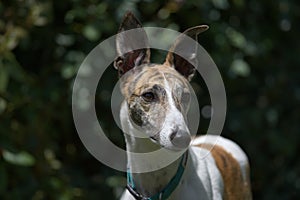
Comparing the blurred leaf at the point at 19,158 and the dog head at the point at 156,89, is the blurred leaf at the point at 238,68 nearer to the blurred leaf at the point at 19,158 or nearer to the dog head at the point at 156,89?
the blurred leaf at the point at 19,158

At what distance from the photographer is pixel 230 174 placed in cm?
380

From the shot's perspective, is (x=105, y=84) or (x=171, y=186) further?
(x=105, y=84)

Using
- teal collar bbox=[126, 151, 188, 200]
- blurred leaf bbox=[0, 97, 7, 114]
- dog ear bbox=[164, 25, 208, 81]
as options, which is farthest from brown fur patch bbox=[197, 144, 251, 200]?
blurred leaf bbox=[0, 97, 7, 114]

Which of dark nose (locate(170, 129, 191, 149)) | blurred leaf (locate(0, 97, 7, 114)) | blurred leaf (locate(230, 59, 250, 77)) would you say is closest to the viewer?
dark nose (locate(170, 129, 191, 149))

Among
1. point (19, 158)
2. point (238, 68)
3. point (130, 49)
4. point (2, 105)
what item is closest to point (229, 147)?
point (130, 49)

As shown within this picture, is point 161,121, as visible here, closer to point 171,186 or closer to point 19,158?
point 171,186

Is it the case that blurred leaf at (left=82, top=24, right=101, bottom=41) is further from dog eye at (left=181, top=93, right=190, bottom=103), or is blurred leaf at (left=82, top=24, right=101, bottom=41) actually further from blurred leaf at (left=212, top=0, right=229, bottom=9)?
dog eye at (left=181, top=93, right=190, bottom=103)

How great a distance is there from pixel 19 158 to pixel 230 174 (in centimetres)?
127

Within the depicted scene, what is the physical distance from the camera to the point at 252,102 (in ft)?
18.1

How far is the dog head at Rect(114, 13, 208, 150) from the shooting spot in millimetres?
3016

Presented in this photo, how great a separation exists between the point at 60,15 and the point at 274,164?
1902mm

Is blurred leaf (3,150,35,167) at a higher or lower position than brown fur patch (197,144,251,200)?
lower

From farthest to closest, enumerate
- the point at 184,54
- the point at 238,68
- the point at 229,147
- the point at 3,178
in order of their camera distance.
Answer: the point at 238,68 → the point at 3,178 → the point at 229,147 → the point at 184,54

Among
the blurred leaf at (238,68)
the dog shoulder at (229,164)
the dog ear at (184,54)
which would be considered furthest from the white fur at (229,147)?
the blurred leaf at (238,68)
